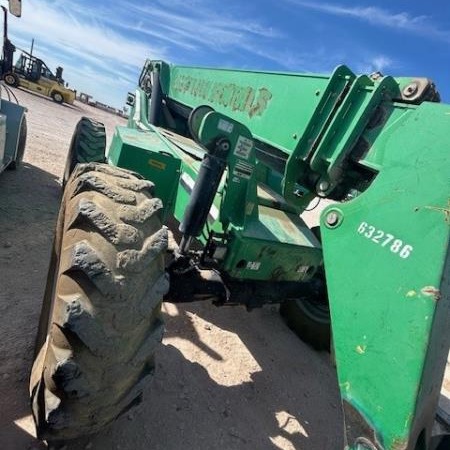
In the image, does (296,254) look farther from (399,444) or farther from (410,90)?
(399,444)

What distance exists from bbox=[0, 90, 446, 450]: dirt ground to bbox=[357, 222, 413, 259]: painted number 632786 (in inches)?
77.6

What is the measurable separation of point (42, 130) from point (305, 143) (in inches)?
499

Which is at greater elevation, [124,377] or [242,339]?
[124,377]

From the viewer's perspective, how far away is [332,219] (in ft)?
5.87

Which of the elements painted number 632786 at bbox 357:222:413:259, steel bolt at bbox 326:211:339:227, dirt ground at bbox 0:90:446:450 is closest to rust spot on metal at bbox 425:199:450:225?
painted number 632786 at bbox 357:222:413:259

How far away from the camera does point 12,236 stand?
14.8 feet

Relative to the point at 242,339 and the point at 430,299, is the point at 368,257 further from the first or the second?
the point at 242,339

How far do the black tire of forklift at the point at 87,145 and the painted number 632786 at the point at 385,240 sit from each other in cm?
436

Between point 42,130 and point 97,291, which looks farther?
point 42,130

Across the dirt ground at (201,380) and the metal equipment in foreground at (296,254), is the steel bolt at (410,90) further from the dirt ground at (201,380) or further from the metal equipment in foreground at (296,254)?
the dirt ground at (201,380)

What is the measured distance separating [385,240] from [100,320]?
4.22ft

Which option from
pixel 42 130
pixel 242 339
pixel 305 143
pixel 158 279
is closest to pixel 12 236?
pixel 242 339

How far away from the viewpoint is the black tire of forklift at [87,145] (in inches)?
208

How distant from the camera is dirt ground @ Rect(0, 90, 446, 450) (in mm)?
2588
